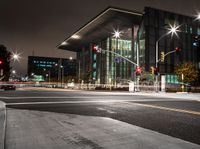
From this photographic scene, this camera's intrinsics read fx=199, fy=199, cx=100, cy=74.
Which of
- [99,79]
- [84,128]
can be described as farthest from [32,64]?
[84,128]

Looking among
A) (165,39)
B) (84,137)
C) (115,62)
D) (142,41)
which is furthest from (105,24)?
(84,137)

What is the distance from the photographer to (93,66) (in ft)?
250

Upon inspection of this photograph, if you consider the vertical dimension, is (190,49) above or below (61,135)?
above

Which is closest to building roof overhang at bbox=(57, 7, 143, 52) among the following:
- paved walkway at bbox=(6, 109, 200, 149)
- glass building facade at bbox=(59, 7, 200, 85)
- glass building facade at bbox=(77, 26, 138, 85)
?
glass building facade at bbox=(59, 7, 200, 85)

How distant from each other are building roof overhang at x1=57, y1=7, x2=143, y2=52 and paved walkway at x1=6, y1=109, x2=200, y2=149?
1712 inches

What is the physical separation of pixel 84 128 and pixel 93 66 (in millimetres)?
70598

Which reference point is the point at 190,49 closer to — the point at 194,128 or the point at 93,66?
the point at 93,66

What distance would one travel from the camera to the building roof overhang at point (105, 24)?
4853 cm

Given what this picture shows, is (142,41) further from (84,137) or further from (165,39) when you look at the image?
(84,137)

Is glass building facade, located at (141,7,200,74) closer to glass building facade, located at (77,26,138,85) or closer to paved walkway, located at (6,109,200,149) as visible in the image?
glass building facade, located at (77,26,138,85)

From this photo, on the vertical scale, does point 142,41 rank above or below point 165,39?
below

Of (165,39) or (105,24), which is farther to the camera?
(165,39)

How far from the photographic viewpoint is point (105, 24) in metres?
55.2

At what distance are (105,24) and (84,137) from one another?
52.6 m
